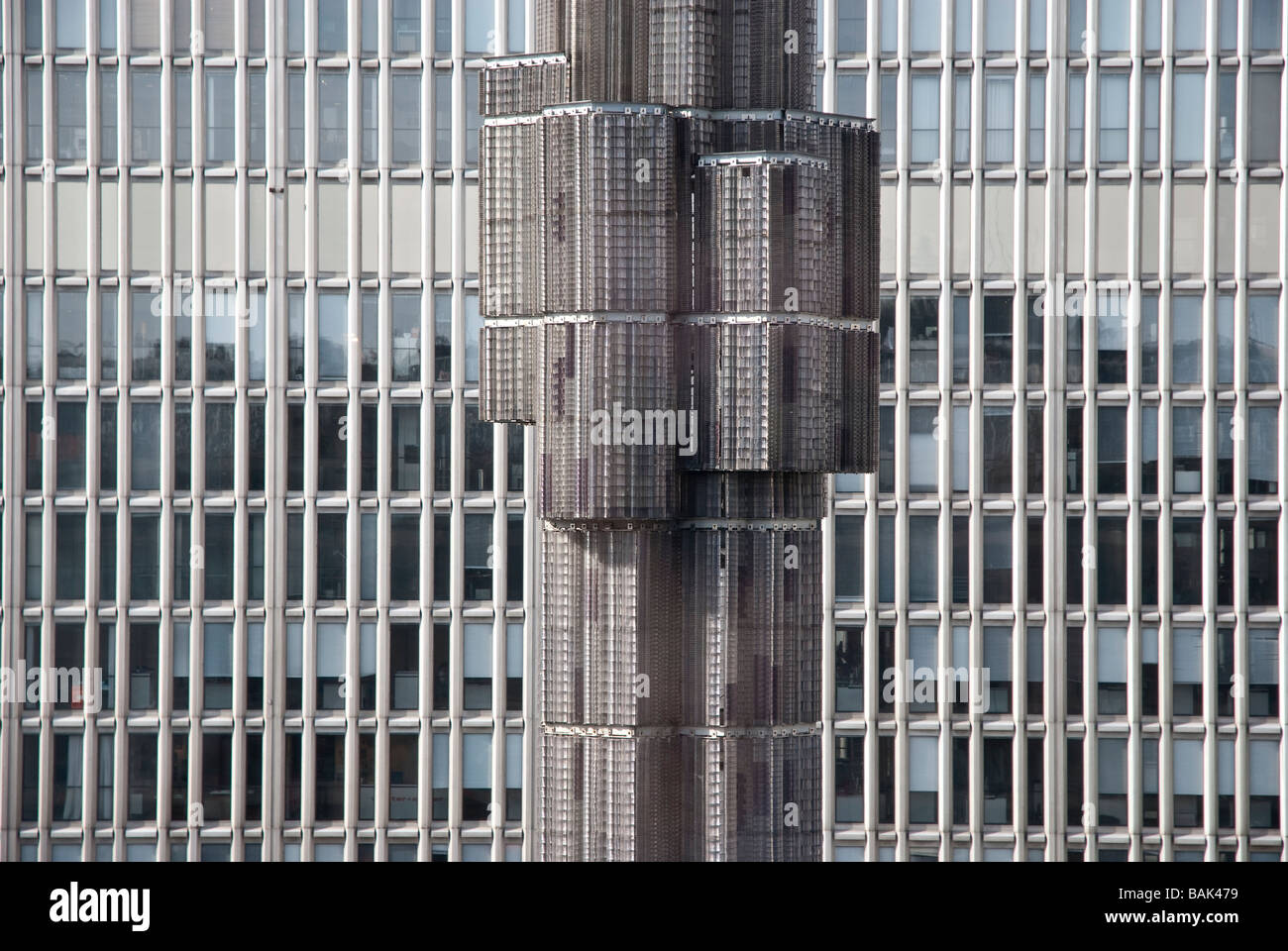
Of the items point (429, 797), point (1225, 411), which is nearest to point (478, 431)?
point (429, 797)

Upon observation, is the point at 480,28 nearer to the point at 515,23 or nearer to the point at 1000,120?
the point at 515,23

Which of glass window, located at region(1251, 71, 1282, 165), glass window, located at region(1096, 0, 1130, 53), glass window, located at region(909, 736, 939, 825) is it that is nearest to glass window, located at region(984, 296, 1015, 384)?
glass window, located at region(1096, 0, 1130, 53)

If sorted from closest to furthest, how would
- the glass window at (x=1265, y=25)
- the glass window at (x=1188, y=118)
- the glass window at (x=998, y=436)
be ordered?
the glass window at (x=1265, y=25) < the glass window at (x=1188, y=118) < the glass window at (x=998, y=436)

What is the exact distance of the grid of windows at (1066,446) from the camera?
36406mm

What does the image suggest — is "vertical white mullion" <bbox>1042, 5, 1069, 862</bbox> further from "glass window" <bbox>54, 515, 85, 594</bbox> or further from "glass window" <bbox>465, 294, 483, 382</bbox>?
"glass window" <bbox>54, 515, 85, 594</bbox>

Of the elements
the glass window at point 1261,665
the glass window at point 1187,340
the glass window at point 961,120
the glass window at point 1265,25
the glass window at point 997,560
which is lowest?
the glass window at point 1261,665

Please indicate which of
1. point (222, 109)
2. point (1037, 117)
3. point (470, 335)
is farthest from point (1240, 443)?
Answer: point (222, 109)

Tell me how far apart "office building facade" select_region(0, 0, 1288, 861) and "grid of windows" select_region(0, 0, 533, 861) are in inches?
4.1

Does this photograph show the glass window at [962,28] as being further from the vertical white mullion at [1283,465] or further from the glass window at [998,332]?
the vertical white mullion at [1283,465]

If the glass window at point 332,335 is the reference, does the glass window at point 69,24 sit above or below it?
above

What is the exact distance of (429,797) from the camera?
37.5 m

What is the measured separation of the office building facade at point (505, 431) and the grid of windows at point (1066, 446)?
0.10 meters

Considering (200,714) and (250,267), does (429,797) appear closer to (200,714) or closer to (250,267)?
(200,714)

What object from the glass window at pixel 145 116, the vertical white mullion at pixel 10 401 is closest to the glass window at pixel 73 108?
the vertical white mullion at pixel 10 401
